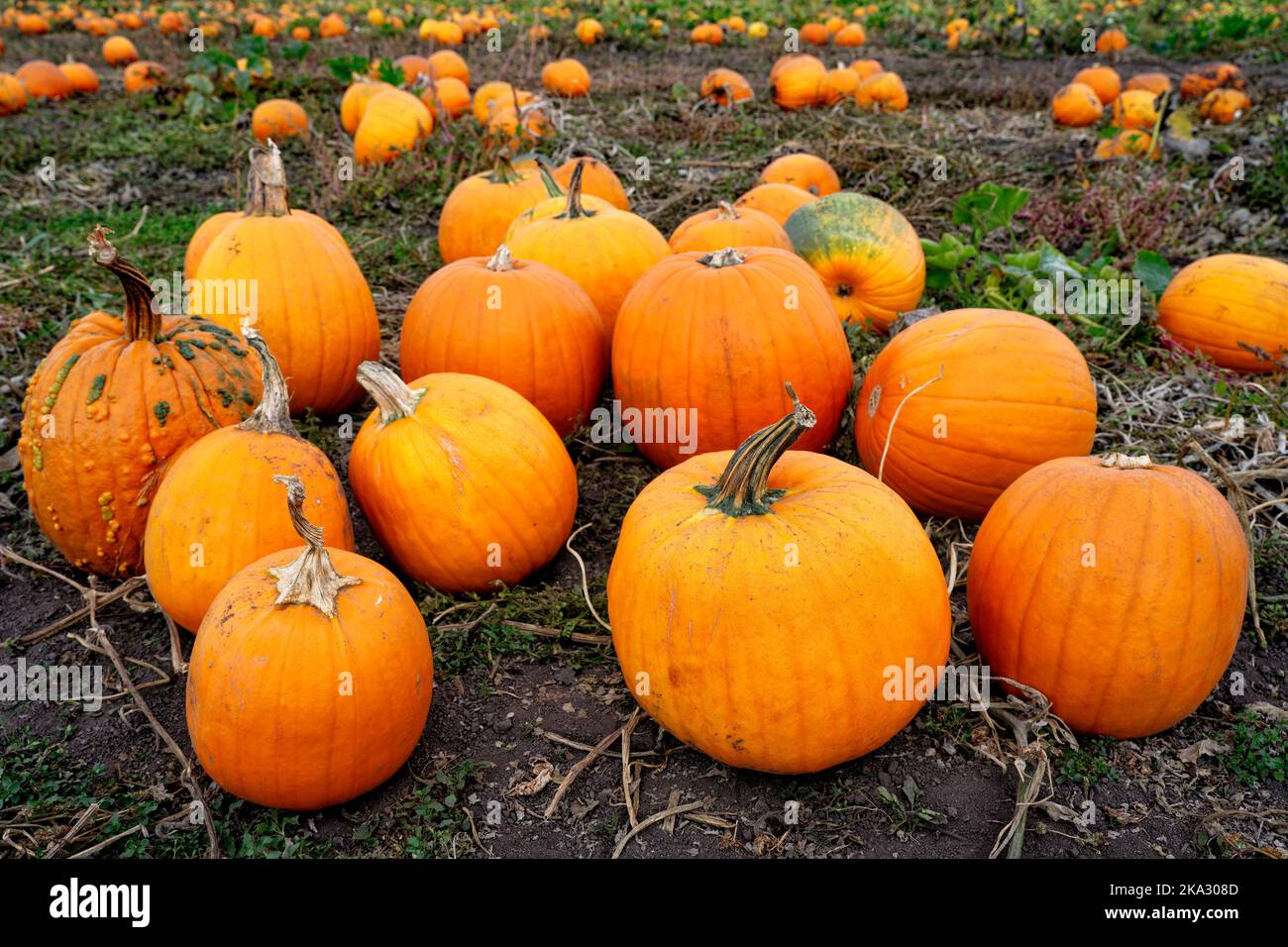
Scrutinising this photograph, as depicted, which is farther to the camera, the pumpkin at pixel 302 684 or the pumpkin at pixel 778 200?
the pumpkin at pixel 778 200

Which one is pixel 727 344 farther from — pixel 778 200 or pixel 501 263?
pixel 778 200

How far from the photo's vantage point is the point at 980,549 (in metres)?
2.85

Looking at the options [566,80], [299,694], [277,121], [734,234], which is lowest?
[299,694]

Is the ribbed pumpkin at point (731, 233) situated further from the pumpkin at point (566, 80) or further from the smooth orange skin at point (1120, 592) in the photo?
the pumpkin at point (566, 80)

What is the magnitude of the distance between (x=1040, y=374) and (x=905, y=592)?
4.07 feet

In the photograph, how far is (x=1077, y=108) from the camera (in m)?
8.86

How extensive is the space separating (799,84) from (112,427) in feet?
26.0

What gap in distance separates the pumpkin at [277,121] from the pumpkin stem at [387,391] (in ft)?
21.1

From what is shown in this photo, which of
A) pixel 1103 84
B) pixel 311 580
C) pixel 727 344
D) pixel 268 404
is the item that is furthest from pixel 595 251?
pixel 1103 84

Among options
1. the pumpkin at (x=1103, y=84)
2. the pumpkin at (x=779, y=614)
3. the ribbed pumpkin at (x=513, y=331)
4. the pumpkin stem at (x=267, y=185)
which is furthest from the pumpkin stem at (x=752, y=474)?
the pumpkin at (x=1103, y=84)

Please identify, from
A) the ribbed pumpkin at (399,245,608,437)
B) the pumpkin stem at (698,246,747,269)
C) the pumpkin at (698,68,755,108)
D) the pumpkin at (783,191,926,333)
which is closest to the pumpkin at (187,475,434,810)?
the ribbed pumpkin at (399,245,608,437)

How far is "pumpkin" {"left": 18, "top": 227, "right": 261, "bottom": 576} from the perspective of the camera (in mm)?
3197

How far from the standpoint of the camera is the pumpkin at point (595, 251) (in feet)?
14.0
